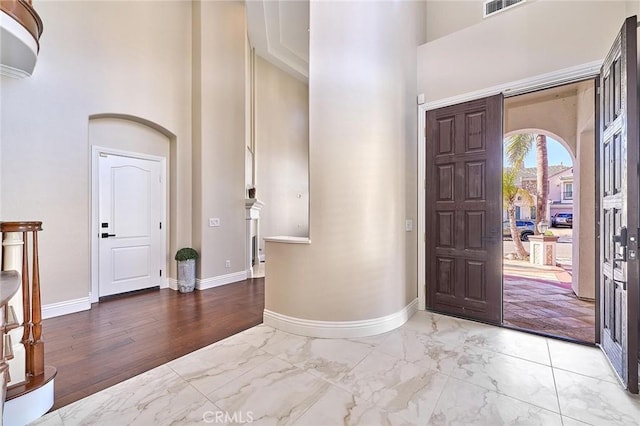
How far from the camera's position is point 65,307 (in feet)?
12.1

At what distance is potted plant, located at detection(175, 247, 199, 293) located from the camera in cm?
475

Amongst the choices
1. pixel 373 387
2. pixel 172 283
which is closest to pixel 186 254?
pixel 172 283

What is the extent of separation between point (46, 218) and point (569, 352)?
18.7 ft

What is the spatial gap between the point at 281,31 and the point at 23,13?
448 centimetres

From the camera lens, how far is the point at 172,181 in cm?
504

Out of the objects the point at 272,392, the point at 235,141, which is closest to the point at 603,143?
the point at 272,392

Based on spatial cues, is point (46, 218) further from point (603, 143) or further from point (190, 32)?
point (603, 143)

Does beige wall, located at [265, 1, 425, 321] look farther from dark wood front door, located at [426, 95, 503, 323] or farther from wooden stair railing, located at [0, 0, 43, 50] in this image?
wooden stair railing, located at [0, 0, 43, 50]

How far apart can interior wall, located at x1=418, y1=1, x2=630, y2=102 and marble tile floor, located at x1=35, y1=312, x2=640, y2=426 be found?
2675 millimetres

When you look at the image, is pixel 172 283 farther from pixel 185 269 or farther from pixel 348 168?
pixel 348 168

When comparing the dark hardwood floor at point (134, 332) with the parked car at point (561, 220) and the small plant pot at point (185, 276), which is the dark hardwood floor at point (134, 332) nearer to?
the small plant pot at point (185, 276)

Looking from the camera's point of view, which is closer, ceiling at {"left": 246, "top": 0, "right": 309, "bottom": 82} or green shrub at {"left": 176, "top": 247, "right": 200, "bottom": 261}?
green shrub at {"left": 176, "top": 247, "right": 200, "bottom": 261}

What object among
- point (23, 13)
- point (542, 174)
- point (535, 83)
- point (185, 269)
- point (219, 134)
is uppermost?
point (23, 13)

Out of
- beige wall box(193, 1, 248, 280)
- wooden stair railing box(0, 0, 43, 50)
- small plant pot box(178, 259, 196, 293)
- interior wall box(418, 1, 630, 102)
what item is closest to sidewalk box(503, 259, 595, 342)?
interior wall box(418, 1, 630, 102)
